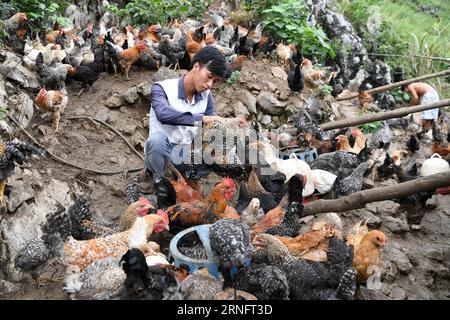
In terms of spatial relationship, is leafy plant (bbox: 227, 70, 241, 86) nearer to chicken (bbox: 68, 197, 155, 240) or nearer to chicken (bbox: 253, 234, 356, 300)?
chicken (bbox: 68, 197, 155, 240)

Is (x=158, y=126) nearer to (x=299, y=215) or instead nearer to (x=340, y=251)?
(x=299, y=215)

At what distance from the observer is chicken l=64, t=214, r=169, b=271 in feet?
10.6

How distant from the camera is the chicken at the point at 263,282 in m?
2.97

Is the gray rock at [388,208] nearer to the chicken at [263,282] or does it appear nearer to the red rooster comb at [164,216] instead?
the chicken at [263,282]

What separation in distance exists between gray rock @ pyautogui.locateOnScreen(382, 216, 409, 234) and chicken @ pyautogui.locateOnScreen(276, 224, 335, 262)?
1479 mm

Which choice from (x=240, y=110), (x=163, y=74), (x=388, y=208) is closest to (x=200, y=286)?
(x=388, y=208)

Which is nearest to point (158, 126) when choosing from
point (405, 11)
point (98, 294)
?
point (98, 294)

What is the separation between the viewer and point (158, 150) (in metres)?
4.47

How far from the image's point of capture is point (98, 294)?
2891 mm

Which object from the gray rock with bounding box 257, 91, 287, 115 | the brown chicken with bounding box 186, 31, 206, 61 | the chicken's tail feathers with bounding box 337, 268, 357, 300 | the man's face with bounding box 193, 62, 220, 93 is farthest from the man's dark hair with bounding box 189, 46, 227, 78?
the brown chicken with bounding box 186, 31, 206, 61

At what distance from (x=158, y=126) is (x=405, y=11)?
17.5 metres
